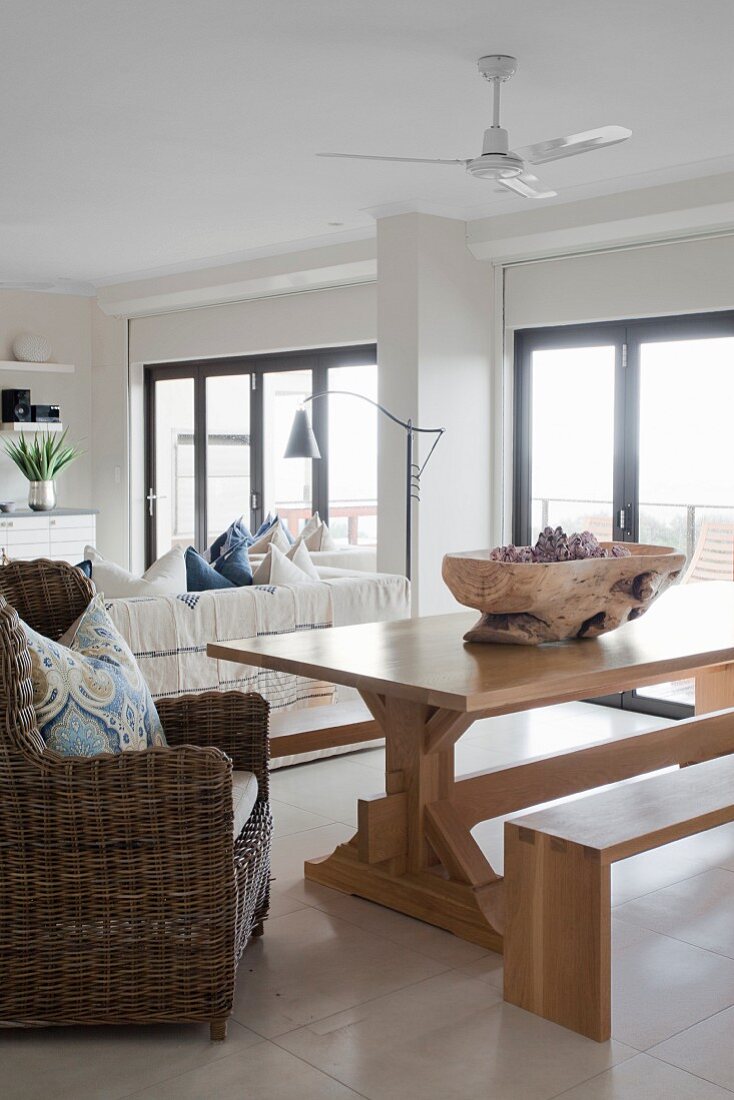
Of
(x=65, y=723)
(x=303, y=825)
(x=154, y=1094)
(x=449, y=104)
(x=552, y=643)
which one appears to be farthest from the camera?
(x=449, y=104)

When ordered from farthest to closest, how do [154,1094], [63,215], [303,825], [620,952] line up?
[63,215]
[303,825]
[620,952]
[154,1094]

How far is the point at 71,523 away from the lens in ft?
28.8

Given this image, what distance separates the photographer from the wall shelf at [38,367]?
8703mm

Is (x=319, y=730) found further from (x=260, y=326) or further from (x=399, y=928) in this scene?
(x=260, y=326)

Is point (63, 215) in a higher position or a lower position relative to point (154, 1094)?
higher

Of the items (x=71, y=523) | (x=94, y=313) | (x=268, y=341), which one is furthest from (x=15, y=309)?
(x=268, y=341)

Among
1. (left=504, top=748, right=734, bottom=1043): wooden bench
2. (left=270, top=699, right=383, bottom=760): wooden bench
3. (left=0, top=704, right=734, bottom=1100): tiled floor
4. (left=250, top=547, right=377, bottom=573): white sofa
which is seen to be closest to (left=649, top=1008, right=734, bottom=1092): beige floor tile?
(left=0, top=704, right=734, bottom=1100): tiled floor

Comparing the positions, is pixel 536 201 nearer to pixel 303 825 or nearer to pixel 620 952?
pixel 303 825

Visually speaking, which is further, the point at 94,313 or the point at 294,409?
the point at 94,313

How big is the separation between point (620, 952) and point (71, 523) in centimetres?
667

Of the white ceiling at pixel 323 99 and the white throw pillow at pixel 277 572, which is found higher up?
the white ceiling at pixel 323 99

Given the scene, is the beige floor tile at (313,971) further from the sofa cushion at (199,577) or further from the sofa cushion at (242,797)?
the sofa cushion at (199,577)

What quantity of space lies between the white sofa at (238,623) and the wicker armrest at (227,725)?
1211mm

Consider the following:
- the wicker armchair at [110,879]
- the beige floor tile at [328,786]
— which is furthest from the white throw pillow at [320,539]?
the wicker armchair at [110,879]
